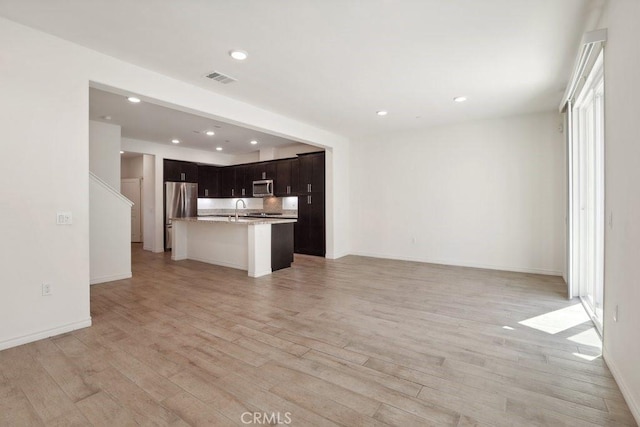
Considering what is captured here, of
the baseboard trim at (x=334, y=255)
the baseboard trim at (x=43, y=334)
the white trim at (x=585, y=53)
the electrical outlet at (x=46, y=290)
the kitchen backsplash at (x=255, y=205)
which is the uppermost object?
the white trim at (x=585, y=53)

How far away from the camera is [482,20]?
263cm

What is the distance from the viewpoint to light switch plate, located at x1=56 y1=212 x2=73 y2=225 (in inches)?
116

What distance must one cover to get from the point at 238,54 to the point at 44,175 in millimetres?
2212

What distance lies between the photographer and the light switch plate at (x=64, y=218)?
2.94 meters

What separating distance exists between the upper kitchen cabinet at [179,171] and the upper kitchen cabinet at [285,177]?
2630 millimetres

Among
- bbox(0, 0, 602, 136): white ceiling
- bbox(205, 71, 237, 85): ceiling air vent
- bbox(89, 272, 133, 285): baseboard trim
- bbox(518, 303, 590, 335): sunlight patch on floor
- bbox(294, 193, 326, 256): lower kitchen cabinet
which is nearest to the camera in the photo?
bbox(0, 0, 602, 136): white ceiling

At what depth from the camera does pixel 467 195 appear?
6.03m

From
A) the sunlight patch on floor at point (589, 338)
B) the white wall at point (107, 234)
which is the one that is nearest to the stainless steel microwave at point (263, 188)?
the white wall at point (107, 234)

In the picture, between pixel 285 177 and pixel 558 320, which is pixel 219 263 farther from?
pixel 558 320

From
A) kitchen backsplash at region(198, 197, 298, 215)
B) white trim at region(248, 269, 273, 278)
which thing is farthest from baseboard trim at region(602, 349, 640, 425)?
kitchen backsplash at region(198, 197, 298, 215)

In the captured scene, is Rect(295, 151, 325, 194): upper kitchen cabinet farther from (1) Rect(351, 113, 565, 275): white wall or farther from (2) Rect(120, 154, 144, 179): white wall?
(2) Rect(120, 154, 144, 179): white wall

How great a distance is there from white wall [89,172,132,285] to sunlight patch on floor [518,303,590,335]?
586 centimetres

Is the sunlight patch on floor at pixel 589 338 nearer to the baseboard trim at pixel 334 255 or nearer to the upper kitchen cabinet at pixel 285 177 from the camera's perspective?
the baseboard trim at pixel 334 255

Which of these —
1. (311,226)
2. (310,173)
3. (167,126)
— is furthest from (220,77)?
(311,226)
